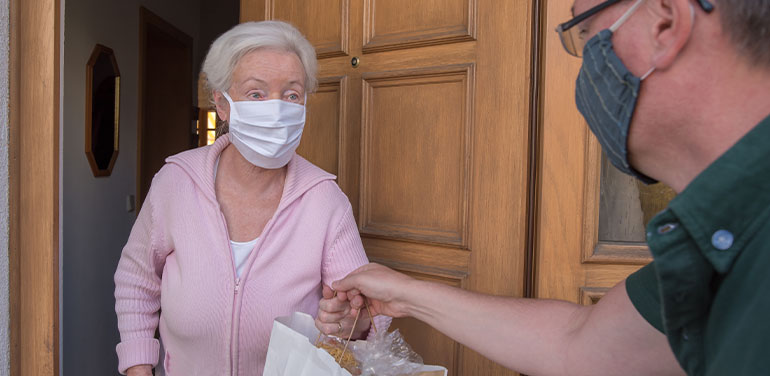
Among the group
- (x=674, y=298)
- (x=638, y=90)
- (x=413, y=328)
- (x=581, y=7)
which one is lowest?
(x=413, y=328)

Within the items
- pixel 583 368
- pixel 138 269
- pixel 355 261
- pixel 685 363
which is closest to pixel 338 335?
pixel 355 261

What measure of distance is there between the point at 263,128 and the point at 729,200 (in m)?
1.22

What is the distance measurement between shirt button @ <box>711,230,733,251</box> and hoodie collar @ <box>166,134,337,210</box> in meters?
1.11

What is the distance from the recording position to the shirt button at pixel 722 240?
58cm

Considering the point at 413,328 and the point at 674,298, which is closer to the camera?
the point at 674,298

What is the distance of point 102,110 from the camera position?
3.37 m

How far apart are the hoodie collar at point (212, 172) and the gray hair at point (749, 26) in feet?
3.74

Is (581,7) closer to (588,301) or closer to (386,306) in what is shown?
(386,306)

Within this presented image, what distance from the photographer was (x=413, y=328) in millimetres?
1938

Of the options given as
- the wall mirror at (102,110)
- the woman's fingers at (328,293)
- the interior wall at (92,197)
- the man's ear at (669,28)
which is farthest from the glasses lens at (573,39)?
the wall mirror at (102,110)

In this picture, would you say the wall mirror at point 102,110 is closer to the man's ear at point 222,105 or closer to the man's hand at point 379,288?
the man's ear at point 222,105

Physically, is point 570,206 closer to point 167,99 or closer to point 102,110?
point 102,110

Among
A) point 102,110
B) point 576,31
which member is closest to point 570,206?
point 576,31

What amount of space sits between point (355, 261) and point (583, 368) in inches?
26.5
